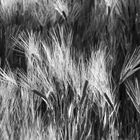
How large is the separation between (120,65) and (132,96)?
94 mm

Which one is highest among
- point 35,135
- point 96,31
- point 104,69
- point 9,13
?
point 9,13

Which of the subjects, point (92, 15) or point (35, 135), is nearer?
point (35, 135)

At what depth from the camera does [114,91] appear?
777mm

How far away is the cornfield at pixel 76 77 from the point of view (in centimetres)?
73

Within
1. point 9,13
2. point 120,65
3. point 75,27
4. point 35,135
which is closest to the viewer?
point 35,135

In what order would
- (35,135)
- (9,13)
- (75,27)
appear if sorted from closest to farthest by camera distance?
1. (35,135)
2. (75,27)
3. (9,13)

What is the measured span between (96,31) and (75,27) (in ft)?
0.24

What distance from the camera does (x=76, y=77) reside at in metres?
0.77

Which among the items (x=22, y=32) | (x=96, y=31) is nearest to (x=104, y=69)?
(x=96, y=31)

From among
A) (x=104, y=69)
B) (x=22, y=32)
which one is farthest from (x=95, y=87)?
(x=22, y=32)

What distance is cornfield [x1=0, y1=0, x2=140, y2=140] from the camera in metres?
0.73

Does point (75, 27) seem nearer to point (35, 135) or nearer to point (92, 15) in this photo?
point (92, 15)

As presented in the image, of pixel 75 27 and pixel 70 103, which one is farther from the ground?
pixel 75 27

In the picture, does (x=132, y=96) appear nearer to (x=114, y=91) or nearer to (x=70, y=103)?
(x=114, y=91)
